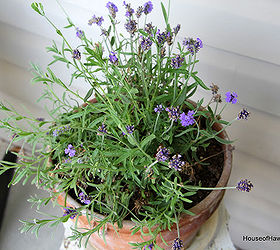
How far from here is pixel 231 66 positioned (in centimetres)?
94

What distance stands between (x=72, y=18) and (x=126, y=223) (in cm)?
71

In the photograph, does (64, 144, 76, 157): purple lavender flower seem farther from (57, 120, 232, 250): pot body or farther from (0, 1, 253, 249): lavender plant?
(57, 120, 232, 250): pot body

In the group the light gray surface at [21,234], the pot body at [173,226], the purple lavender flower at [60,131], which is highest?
the purple lavender flower at [60,131]

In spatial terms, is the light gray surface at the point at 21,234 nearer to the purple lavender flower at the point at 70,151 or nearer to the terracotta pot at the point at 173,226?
the terracotta pot at the point at 173,226

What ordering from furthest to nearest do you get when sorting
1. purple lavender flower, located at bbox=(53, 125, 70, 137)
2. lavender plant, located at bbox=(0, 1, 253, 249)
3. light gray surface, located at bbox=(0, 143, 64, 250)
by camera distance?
light gray surface, located at bbox=(0, 143, 64, 250) < purple lavender flower, located at bbox=(53, 125, 70, 137) < lavender plant, located at bbox=(0, 1, 253, 249)

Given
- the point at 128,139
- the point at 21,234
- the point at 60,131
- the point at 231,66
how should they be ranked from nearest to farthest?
the point at 128,139 < the point at 60,131 < the point at 231,66 < the point at 21,234

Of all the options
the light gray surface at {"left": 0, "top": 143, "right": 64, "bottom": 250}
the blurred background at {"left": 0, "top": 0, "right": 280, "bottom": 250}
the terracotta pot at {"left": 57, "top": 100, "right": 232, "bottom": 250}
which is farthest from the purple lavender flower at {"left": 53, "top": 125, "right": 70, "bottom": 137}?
the light gray surface at {"left": 0, "top": 143, "right": 64, "bottom": 250}

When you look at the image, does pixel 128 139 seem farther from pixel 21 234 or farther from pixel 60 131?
pixel 21 234

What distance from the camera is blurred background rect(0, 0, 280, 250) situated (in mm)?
846

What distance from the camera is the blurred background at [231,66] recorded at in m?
0.85

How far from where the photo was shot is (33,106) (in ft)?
5.22

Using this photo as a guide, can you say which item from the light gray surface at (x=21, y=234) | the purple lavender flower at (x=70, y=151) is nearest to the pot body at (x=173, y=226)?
the purple lavender flower at (x=70, y=151)

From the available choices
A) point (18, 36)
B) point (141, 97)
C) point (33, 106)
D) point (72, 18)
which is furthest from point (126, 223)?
point (33, 106)

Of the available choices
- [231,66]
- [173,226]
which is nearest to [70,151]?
[173,226]
